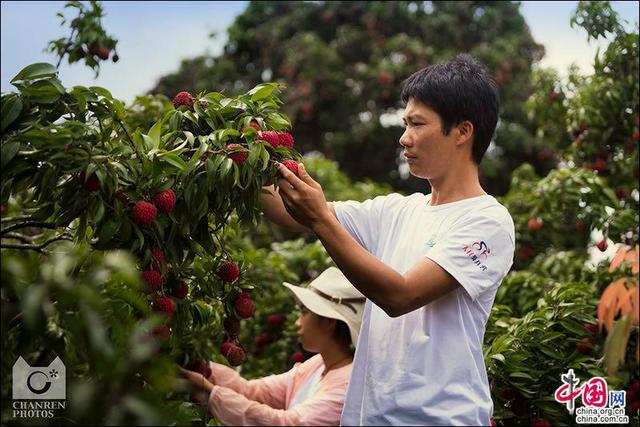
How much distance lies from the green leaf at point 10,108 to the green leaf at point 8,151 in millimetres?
53

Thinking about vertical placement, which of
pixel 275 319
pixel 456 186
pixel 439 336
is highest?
pixel 275 319

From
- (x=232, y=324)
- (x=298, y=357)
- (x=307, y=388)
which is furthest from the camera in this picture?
(x=298, y=357)

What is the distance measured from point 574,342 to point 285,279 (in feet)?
5.35

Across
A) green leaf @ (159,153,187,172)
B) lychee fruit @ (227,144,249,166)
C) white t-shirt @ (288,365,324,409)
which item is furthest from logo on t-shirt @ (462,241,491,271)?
white t-shirt @ (288,365,324,409)

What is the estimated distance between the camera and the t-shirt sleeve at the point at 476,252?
1.95 m

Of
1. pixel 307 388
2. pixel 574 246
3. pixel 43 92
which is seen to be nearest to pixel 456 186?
pixel 43 92

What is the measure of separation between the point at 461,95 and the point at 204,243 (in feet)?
2.20

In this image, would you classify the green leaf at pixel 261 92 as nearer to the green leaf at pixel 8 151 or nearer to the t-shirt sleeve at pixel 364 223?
the t-shirt sleeve at pixel 364 223

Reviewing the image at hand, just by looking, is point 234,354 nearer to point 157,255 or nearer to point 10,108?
point 157,255

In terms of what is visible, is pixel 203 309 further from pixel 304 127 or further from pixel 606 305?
pixel 304 127

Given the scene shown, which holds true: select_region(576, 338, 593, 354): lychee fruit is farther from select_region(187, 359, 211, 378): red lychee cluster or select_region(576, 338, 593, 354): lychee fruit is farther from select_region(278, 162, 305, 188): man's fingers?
select_region(278, 162, 305, 188): man's fingers

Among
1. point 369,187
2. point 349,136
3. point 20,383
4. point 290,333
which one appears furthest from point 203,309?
point 349,136

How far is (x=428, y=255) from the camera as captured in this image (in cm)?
196

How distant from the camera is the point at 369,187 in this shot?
7219 millimetres
